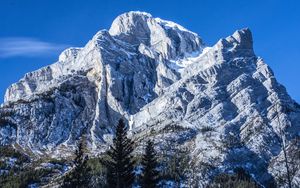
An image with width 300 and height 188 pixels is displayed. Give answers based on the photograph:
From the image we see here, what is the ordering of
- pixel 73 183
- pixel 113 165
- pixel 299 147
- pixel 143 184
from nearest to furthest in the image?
pixel 299 147 < pixel 113 165 < pixel 143 184 < pixel 73 183

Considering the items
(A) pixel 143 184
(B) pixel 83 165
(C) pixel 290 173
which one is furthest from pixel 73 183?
(C) pixel 290 173

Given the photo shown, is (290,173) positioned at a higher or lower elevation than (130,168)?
lower

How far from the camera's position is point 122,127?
305 ft

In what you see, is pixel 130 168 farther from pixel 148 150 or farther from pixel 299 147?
pixel 299 147

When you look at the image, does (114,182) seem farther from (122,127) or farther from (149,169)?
(122,127)

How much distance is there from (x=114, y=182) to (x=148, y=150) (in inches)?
342

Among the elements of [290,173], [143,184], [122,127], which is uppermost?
[122,127]

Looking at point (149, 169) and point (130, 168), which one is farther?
point (149, 169)

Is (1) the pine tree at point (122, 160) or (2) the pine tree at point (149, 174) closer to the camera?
(1) the pine tree at point (122, 160)

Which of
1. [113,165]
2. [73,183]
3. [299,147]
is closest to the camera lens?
[299,147]

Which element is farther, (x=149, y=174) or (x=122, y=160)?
(x=149, y=174)

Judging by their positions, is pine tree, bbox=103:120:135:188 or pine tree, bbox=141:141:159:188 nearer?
pine tree, bbox=103:120:135:188

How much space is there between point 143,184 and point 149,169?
10.1 ft

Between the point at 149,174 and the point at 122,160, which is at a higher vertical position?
the point at 149,174
